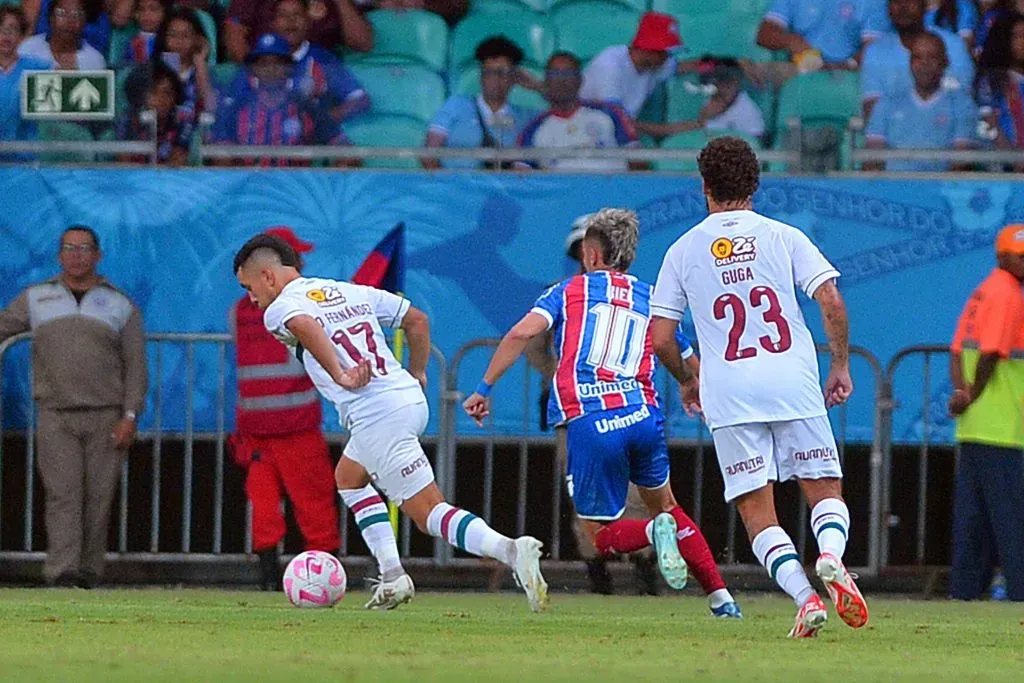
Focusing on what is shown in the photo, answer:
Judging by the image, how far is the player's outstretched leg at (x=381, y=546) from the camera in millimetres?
10594

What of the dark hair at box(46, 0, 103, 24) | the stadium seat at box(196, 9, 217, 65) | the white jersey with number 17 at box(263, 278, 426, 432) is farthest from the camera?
the dark hair at box(46, 0, 103, 24)

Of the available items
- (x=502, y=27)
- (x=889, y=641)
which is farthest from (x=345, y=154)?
(x=889, y=641)

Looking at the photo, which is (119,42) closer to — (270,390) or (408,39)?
(408,39)

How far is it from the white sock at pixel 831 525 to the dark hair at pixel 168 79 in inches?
258

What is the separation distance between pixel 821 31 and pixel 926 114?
36.2 inches

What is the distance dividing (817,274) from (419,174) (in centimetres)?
571

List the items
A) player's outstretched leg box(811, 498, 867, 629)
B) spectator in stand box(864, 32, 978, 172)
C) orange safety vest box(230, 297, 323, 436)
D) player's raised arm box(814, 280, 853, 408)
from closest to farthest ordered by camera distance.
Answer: player's outstretched leg box(811, 498, 867, 629) → player's raised arm box(814, 280, 853, 408) → orange safety vest box(230, 297, 323, 436) → spectator in stand box(864, 32, 978, 172)

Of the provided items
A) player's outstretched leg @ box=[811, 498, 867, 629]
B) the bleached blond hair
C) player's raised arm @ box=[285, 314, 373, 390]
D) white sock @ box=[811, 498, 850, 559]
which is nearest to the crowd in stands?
the bleached blond hair

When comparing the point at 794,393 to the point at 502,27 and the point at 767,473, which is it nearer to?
the point at 767,473

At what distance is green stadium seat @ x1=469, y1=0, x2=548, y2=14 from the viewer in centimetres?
1484

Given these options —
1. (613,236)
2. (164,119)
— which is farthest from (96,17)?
(613,236)

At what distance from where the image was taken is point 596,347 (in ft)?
35.2

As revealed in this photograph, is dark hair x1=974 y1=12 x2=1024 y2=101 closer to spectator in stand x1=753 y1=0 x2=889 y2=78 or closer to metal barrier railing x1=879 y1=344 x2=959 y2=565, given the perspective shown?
spectator in stand x1=753 y1=0 x2=889 y2=78

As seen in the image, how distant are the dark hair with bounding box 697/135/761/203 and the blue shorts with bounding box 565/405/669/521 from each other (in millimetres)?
1801
